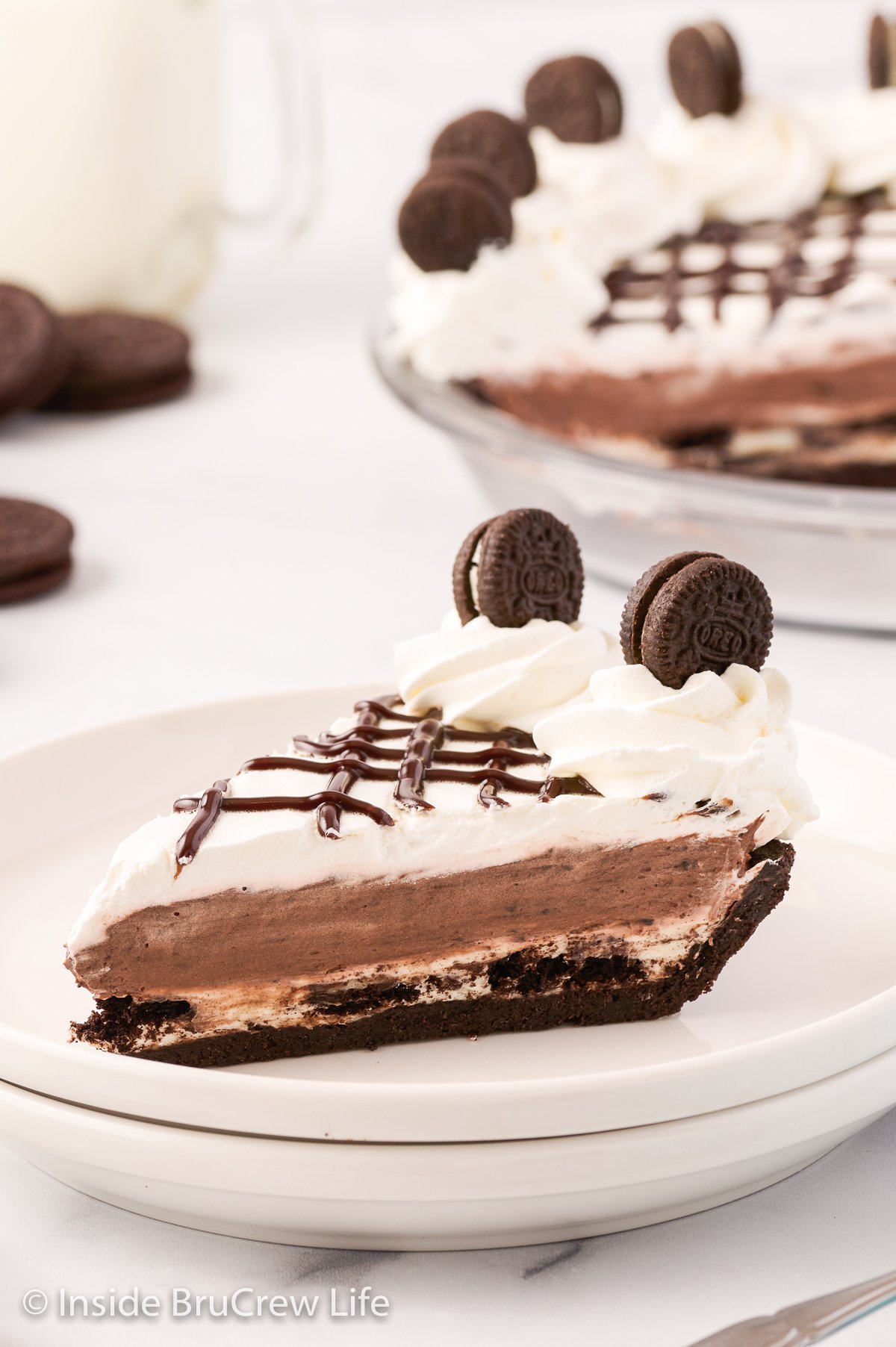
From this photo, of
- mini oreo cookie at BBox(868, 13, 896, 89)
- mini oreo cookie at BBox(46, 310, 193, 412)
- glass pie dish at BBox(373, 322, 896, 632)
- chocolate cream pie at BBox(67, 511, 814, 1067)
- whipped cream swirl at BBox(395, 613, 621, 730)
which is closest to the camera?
chocolate cream pie at BBox(67, 511, 814, 1067)

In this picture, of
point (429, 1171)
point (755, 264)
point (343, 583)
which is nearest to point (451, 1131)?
point (429, 1171)

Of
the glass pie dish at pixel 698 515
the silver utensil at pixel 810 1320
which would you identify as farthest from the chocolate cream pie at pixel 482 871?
the glass pie dish at pixel 698 515

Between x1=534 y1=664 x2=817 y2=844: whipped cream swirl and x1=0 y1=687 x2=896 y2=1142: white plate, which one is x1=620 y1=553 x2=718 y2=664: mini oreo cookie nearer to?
x1=534 y1=664 x2=817 y2=844: whipped cream swirl

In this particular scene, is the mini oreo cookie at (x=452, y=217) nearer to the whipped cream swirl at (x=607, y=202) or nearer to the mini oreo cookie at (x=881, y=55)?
the whipped cream swirl at (x=607, y=202)

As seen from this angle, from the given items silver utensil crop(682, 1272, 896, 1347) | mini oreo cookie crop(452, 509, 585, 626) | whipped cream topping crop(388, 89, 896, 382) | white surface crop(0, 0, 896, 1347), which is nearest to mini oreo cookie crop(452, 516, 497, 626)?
mini oreo cookie crop(452, 509, 585, 626)

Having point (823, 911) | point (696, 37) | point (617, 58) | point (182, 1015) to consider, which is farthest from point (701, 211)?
point (617, 58)

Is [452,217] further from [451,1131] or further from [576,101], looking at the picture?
[451,1131]

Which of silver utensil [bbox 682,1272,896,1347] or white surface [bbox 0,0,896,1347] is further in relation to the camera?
white surface [bbox 0,0,896,1347]
